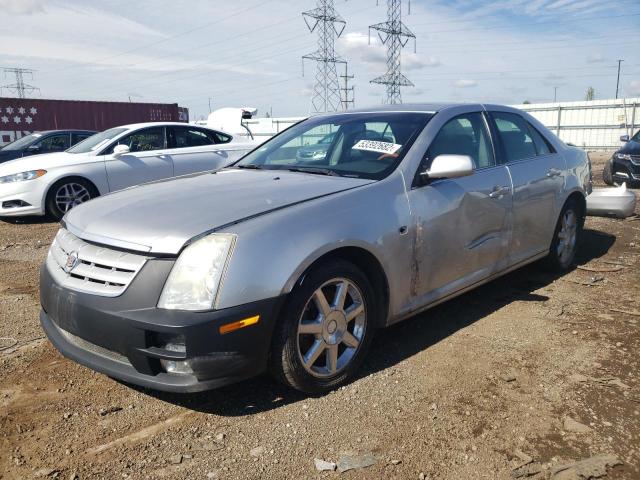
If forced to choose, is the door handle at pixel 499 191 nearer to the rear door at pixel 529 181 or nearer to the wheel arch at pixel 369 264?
the rear door at pixel 529 181

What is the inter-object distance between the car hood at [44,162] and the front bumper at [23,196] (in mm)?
250

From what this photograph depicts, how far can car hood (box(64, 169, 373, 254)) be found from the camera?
8.52 ft

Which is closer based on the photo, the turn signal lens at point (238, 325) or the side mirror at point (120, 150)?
the turn signal lens at point (238, 325)

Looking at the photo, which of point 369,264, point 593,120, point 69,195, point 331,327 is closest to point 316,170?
point 369,264

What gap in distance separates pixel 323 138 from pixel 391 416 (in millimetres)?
2129

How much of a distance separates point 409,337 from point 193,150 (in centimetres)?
627

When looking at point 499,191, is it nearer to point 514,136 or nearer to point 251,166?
point 514,136

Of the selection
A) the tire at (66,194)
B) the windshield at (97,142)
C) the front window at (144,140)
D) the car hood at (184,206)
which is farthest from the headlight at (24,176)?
the car hood at (184,206)

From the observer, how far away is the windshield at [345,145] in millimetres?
3508

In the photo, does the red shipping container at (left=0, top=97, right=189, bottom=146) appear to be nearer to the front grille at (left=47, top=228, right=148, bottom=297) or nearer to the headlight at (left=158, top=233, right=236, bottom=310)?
the front grille at (left=47, top=228, right=148, bottom=297)

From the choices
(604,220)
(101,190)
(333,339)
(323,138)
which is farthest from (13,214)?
(604,220)

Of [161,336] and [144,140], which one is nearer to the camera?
[161,336]

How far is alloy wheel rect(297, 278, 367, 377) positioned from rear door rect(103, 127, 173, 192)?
610 cm

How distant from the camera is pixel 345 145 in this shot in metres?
3.83
